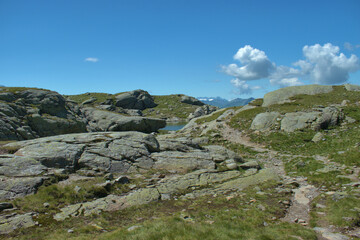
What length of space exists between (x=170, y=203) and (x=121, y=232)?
546 cm

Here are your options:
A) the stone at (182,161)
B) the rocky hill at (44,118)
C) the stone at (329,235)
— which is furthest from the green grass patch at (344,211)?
the rocky hill at (44,118)

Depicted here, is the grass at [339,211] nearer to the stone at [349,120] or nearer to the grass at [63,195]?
the grass at [63,195]

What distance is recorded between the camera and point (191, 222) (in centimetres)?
1173

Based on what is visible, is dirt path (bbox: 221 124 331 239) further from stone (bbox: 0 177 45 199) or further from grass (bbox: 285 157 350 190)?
stone (bbox: 0 177 45 199)

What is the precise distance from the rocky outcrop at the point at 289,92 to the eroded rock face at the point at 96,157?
44.0m

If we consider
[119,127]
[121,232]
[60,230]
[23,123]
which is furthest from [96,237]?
[119,127]

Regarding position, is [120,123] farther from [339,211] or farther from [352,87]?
[352,87]

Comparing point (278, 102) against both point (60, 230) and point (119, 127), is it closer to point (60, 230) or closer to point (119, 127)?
point (119, 127)

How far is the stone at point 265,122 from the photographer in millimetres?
43725

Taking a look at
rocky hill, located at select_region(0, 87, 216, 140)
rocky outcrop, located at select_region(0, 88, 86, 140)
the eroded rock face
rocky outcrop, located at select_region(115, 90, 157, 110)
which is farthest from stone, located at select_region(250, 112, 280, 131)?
rocky outcrop, located at select_region(115, 90, 157, 110)

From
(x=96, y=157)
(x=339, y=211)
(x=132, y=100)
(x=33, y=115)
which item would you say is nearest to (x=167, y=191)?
(x=96, y=157)

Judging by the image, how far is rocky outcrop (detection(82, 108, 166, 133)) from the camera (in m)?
65.1

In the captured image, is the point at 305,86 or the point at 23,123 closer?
the point at 23,123

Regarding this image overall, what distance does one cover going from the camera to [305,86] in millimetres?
71062
